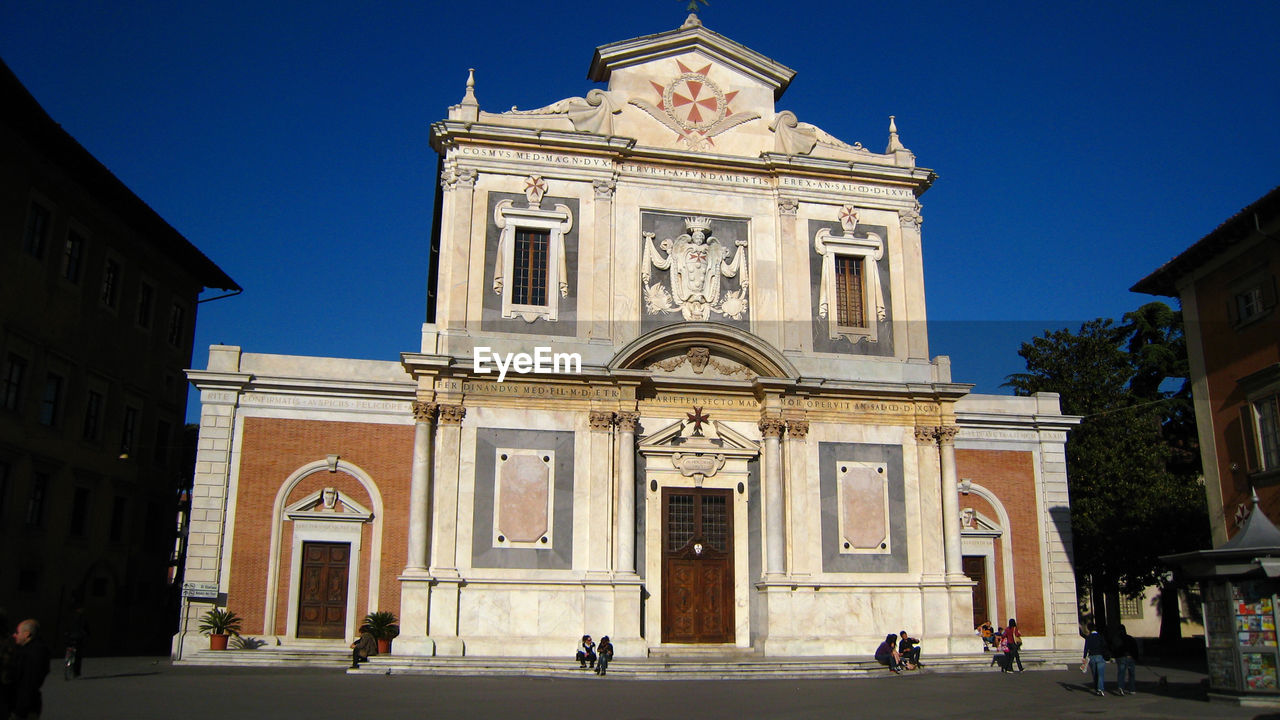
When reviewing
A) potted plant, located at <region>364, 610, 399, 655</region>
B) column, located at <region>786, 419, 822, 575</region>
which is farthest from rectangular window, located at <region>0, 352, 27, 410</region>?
column, located at <region>786, 419, 822, 575</region>

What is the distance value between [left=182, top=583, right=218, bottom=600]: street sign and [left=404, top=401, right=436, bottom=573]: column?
4772mm

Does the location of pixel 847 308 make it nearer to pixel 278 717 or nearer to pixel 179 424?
pixel 278 717

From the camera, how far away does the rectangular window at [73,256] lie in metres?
26.2

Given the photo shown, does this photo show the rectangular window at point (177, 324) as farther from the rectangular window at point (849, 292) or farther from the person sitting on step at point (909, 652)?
the person sitting on step at point (909, 652)

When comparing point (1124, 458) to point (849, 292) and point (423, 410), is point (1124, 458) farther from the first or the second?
point (423, 410)

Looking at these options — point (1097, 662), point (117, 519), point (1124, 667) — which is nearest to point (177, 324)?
point (117, 519)

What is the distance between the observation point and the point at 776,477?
24000mm

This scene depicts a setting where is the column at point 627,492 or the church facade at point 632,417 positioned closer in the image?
the column at point 627,492

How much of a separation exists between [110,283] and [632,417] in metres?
16.1

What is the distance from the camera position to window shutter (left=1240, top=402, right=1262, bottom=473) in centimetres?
2253

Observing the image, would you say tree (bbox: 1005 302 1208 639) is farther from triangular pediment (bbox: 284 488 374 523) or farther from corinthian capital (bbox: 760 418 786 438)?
triangular pediment (bbox: 284 488 374 523)

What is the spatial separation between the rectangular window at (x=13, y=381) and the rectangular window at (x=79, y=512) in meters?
3.79

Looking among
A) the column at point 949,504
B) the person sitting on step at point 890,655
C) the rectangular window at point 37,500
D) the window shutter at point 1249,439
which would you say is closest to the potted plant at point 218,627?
the rectangular window at point 37,500

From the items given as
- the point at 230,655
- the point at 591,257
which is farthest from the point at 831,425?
the point at 230,655
